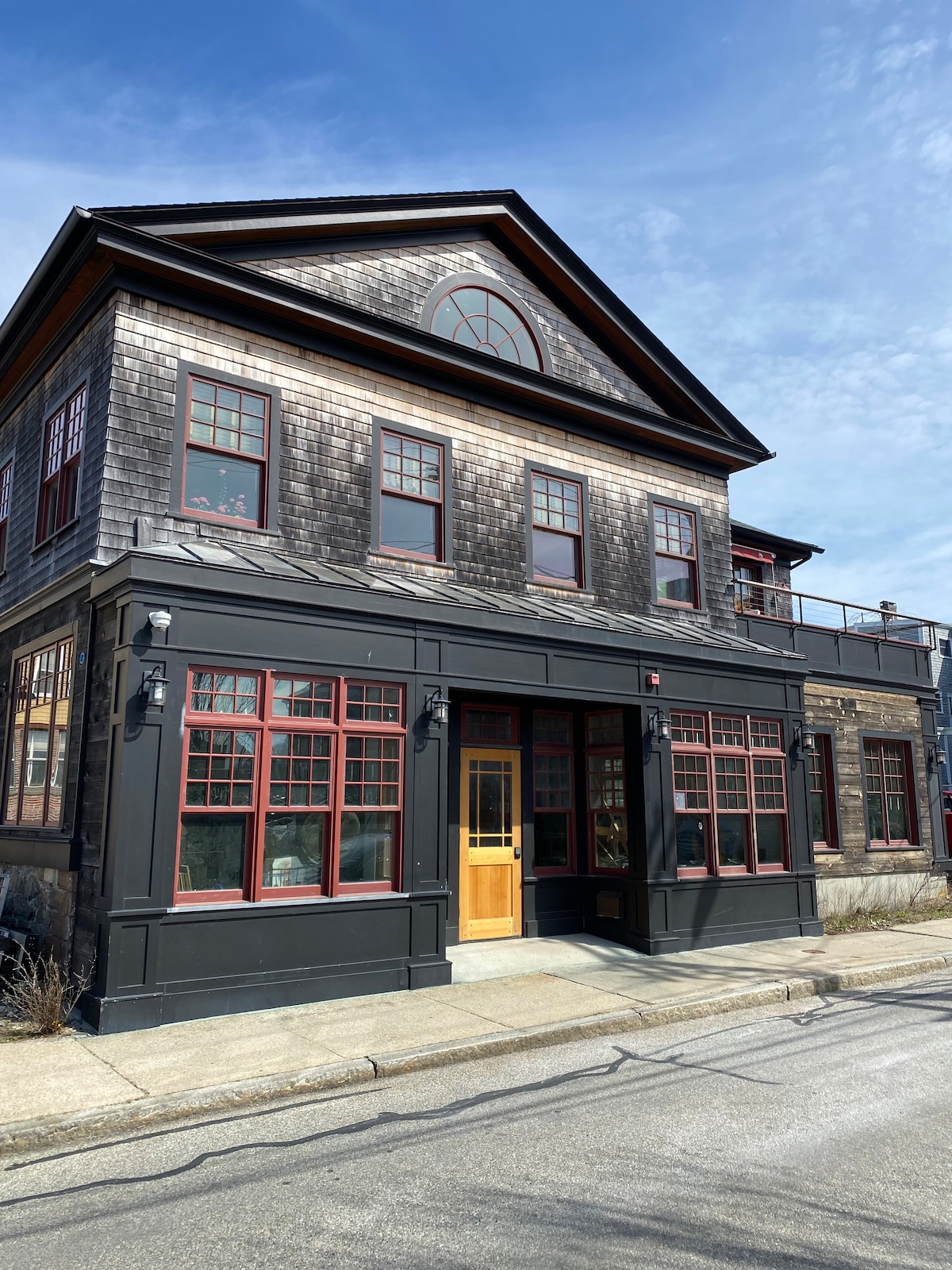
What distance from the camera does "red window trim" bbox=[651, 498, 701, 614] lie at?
48.3 ft

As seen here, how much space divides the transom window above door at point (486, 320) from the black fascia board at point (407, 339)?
374 millimetres

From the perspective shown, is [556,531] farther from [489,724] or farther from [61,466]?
[61,466]

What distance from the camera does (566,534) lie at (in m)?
13.7

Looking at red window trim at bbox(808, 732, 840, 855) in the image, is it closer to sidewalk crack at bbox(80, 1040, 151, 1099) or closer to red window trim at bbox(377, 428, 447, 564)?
red window trim at bbox(377, 428, 447, 564)

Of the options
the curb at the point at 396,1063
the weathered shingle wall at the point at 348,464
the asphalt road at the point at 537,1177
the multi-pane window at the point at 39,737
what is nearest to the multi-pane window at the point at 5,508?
the multi-pane window at the point at 39,737

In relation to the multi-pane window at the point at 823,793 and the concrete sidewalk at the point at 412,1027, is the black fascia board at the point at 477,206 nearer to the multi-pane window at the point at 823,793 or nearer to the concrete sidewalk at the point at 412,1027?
the multi-pane window at the point at 823,793

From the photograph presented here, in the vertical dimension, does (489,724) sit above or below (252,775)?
above

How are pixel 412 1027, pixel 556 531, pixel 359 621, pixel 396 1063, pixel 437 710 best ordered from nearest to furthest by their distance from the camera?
pixel 396 1063
pixel 412 1027
pixel 359 621
pixel 437 710
pixel 556 531

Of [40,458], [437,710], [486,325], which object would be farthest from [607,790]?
[40,458]

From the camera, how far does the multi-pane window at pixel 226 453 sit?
10.4 m

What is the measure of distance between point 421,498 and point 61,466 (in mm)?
4469

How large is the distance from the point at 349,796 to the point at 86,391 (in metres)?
5.62

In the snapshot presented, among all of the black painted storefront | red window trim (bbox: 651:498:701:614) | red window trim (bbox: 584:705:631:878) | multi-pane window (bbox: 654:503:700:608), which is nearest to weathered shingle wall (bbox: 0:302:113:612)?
the black painted storefront

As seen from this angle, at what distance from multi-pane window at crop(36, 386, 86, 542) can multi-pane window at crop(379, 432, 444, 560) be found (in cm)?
364
